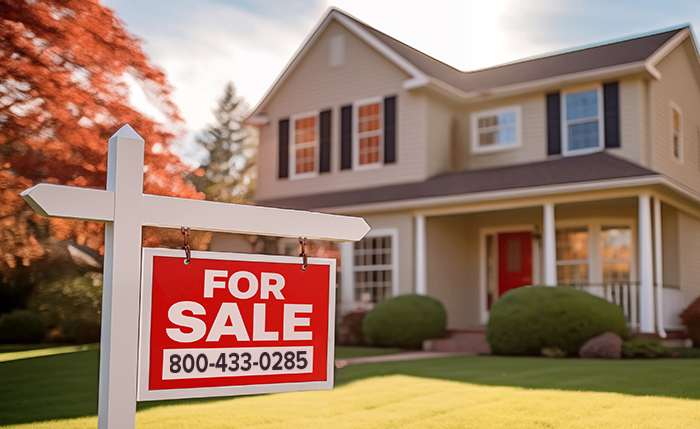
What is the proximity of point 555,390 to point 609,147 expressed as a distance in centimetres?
944

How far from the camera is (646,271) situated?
13.6 meters

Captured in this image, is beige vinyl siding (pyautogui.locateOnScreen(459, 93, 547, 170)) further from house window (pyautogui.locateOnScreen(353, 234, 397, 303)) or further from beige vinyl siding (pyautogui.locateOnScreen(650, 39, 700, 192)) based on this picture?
house window (pyautogui.locateOnScreen(353, 234, 397, 303))

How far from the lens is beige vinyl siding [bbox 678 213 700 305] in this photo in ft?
52.2

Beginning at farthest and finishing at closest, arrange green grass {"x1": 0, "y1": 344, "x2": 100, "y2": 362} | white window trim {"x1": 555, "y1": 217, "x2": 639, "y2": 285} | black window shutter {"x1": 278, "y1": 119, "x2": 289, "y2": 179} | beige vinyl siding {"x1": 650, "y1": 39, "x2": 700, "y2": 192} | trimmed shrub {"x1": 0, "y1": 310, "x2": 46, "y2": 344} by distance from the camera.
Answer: black window shutter {"x1": 278, "y1": 119, "x2": 289, "y2": 179}, trimmed shrub {"x1": 0, "y1": 310, "x2": 46, "y2": 344}, beige vinyl siding {"x1": 650, "y1": 39, "x2": 700, "y2": 192}, white window trim {"x1": 555, "y1": 217, "x2": 639, "y2": 285}, green grass {"x1": 0, "y1": 344, "x2": 100, "y2": 362}

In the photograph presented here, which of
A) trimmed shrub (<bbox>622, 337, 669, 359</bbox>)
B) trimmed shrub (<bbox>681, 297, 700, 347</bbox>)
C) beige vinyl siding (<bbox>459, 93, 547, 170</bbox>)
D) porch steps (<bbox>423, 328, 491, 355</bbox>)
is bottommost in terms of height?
porch steps (<bbox>423, 328, 491, 355</bbox>)

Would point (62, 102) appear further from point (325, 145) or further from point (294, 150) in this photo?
point (294, 150)

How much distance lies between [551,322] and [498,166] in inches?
222

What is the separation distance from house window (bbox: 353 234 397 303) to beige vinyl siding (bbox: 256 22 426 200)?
1.56 meters

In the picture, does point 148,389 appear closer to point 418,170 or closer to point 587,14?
point 418,170

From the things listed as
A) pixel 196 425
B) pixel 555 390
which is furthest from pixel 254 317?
pixel 555 390

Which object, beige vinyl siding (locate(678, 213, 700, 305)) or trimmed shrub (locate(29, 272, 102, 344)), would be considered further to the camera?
beige vinyl siding (locate(678, 213, 700, 305))

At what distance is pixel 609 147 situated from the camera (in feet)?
50.8

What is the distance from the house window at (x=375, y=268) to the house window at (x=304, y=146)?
300cm

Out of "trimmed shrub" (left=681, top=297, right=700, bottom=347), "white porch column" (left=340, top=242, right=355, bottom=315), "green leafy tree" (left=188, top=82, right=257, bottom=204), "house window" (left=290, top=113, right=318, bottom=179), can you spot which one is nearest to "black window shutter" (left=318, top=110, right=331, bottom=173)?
"house window" (left=290, top=113, right=318, bottom=179)
